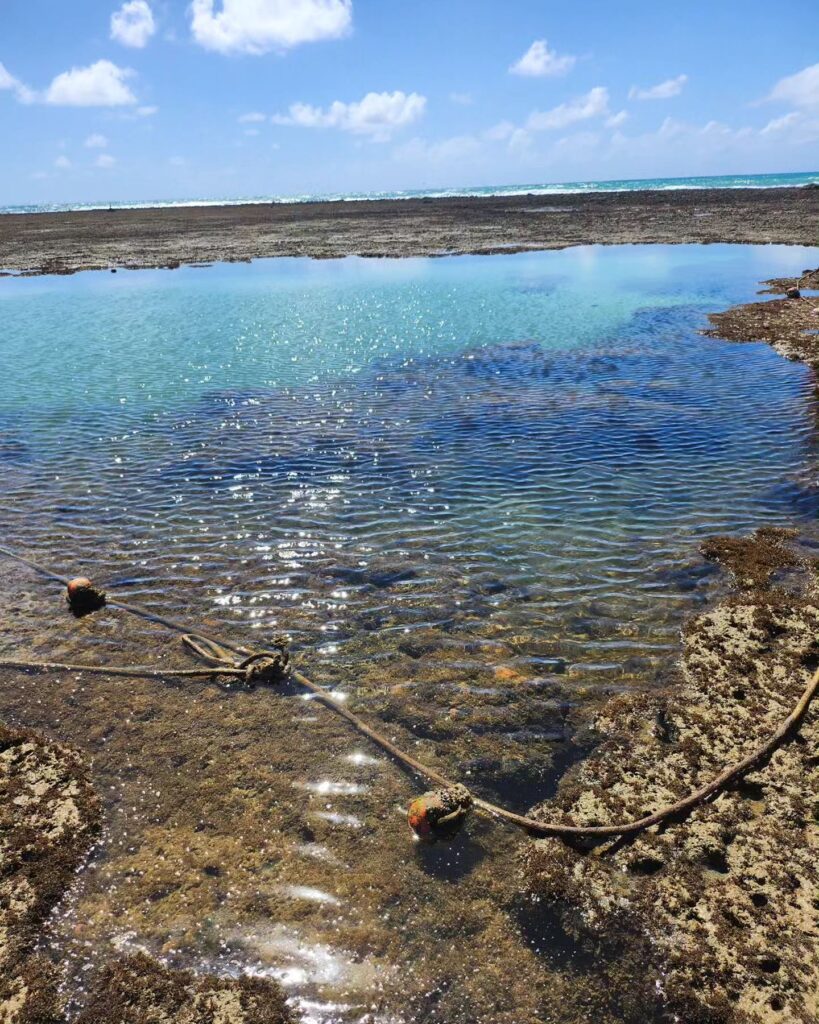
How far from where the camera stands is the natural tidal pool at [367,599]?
562 centimetres

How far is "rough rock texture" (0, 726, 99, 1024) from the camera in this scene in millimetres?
5129

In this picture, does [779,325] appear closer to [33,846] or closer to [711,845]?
[711,845]

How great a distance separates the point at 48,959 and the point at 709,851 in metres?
6.09

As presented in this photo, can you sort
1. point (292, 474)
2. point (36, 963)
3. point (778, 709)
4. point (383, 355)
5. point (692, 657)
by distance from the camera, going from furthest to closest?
point (383, 355), point (292, 474), point (692, 657), point (778, 709), point (36, 963)

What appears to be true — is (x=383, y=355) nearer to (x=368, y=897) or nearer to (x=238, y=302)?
(x=238, y=302)

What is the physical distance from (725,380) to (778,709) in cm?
1680

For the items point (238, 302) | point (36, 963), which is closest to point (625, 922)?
point (36, 963)

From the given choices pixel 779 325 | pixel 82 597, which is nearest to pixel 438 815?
pixel 82 597

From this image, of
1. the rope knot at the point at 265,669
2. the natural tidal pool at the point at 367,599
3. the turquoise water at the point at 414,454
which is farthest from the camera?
the turquoise water at the point at 414,454

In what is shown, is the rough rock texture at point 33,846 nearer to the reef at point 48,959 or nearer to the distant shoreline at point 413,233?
the reef at point 48,959

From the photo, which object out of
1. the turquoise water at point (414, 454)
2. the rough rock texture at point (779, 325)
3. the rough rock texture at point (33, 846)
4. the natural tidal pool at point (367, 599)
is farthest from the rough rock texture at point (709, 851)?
the rough rock texture at point (779, 325)

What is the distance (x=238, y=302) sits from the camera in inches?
1607

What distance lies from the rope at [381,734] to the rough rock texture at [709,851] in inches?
4.4

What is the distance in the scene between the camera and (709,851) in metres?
6.09
